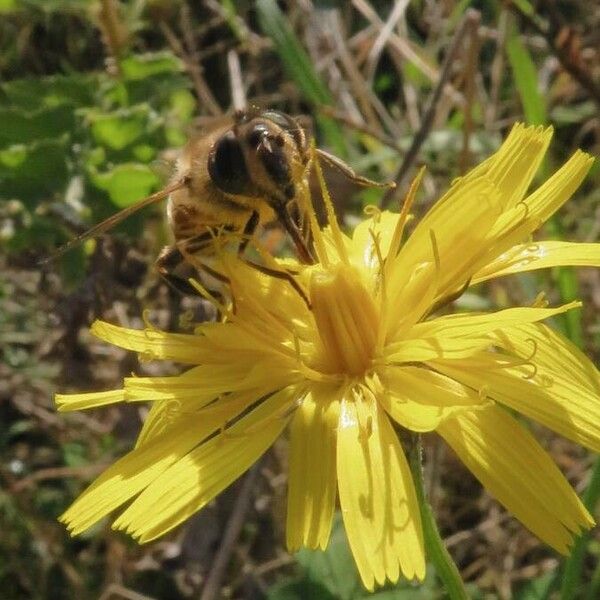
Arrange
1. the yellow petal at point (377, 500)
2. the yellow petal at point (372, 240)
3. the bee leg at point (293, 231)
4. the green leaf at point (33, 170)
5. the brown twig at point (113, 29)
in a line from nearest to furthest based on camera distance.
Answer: the yellow petal at point (377, 500), the bee leg at point (293, 231), the yellow petal at point (372, 240), the green leaf at point (33, 170), the brown twig at point (113, 29)

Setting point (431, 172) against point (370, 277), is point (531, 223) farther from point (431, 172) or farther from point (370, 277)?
point (431, 172)

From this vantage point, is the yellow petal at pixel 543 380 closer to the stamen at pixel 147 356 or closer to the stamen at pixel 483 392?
the stamen at pixel 483 392

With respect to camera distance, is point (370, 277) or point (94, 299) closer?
point (370, 277)

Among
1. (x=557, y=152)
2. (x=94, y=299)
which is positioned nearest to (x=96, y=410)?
(x=94, y=299)

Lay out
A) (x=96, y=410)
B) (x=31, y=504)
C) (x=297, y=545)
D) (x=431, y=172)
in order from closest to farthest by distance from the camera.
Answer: (x=297, y=545) < (x=31, y=504) < (x=96, y=410) < (x=431, y=172)

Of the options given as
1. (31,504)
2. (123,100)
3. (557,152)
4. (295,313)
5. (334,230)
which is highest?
(334,230)

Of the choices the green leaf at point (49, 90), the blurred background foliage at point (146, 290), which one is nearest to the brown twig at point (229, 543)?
the blurred background foliage at point (146, 290)

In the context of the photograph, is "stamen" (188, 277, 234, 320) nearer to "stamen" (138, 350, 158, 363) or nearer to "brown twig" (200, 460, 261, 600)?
"stamen" (138, 350, 158, 363)
